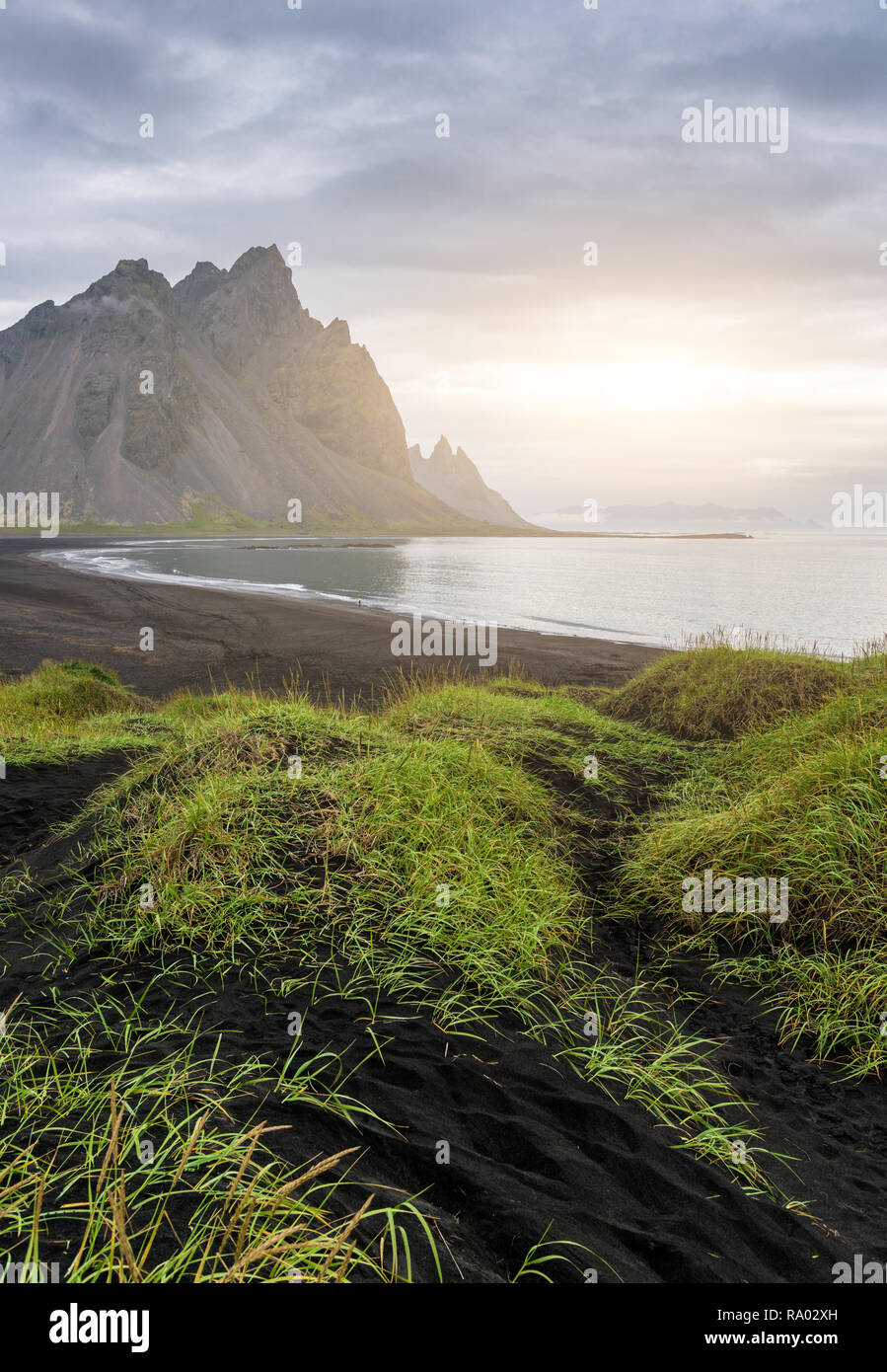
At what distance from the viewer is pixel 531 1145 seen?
331cm

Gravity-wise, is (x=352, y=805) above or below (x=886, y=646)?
below

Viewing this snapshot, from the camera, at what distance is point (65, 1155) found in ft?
9.38
